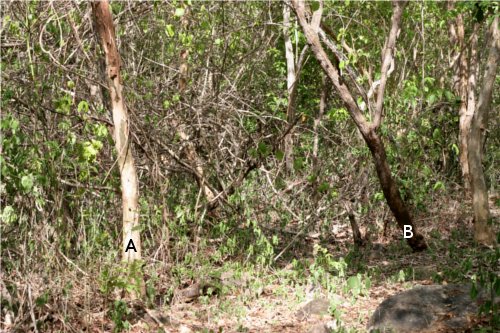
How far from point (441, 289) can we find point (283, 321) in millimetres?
1480

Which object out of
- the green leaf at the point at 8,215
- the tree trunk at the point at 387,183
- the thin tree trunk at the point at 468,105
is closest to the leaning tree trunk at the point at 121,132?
the green leaf at the point at 8,215

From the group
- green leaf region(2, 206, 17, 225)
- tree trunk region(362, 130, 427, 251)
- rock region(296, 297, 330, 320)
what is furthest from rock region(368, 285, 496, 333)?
green leaf region(2, 206, 17, 225)

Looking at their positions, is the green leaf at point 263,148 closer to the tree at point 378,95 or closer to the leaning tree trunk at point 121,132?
the tree at point 378,95

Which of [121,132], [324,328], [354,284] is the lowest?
[324,328]

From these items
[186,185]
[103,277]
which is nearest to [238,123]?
[186,185]

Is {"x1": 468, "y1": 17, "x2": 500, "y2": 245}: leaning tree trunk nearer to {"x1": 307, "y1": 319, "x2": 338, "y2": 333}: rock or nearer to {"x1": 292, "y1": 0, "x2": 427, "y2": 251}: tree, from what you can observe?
{"x1": 292, "y1": 0, "x2": 427, "y2": 251}: tree

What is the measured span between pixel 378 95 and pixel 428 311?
2936 millimetres

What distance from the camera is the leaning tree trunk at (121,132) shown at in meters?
6.83

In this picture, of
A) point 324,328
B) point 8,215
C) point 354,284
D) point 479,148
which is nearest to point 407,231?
point 479,148

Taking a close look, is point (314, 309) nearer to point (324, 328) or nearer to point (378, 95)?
point (324, 328)

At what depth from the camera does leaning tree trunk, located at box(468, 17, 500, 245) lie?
8.87m

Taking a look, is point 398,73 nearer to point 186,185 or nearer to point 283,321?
point 186,185

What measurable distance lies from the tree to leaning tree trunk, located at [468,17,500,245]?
0.84 metres

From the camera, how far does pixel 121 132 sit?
22.8ft
